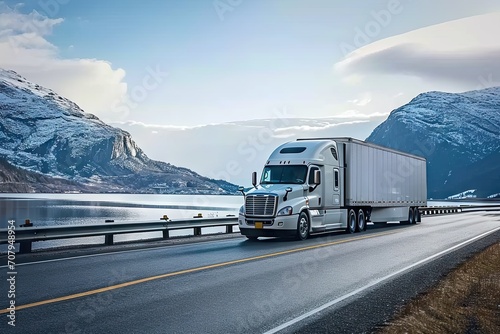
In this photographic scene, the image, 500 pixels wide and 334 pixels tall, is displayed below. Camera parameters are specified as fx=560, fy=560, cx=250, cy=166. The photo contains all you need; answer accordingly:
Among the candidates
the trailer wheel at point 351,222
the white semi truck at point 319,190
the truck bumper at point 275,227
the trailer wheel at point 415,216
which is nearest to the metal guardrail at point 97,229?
the white semi truck at point 319,190

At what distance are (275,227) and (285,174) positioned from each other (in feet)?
8.68

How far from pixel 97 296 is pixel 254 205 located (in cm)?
1213

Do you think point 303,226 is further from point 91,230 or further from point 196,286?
point 196,286

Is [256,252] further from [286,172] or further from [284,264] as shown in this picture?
[286,172]

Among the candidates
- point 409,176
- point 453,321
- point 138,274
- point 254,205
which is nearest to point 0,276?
point 138,274

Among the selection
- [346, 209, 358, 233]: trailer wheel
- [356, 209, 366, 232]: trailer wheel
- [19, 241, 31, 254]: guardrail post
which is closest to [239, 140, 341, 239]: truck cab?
[346, 209, 358, 233]: trailer wheel

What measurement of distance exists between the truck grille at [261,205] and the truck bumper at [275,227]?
9.9 inches

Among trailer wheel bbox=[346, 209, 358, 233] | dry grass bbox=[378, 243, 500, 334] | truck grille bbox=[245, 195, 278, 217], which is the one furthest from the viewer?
trailer wheel bbox=[346, 209, 358, 233]

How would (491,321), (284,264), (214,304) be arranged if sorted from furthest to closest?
(284,264)
(214,304)
(491,321)

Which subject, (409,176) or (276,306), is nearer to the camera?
(276,306)

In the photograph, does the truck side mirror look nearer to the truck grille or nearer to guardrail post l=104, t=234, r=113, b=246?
the truck grille

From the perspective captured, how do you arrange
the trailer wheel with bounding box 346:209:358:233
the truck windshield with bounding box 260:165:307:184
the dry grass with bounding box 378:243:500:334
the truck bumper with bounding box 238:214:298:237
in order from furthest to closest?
the trailer wheel with bounding box 346:209:358:233, the truck windshield with bounding box 260:165:307:184, the truck bumper with bounding box 238:214:298:237, the dry grass with bounding box 378:243:500:334

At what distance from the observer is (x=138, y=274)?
1152 cm

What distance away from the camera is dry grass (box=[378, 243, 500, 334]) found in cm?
737
